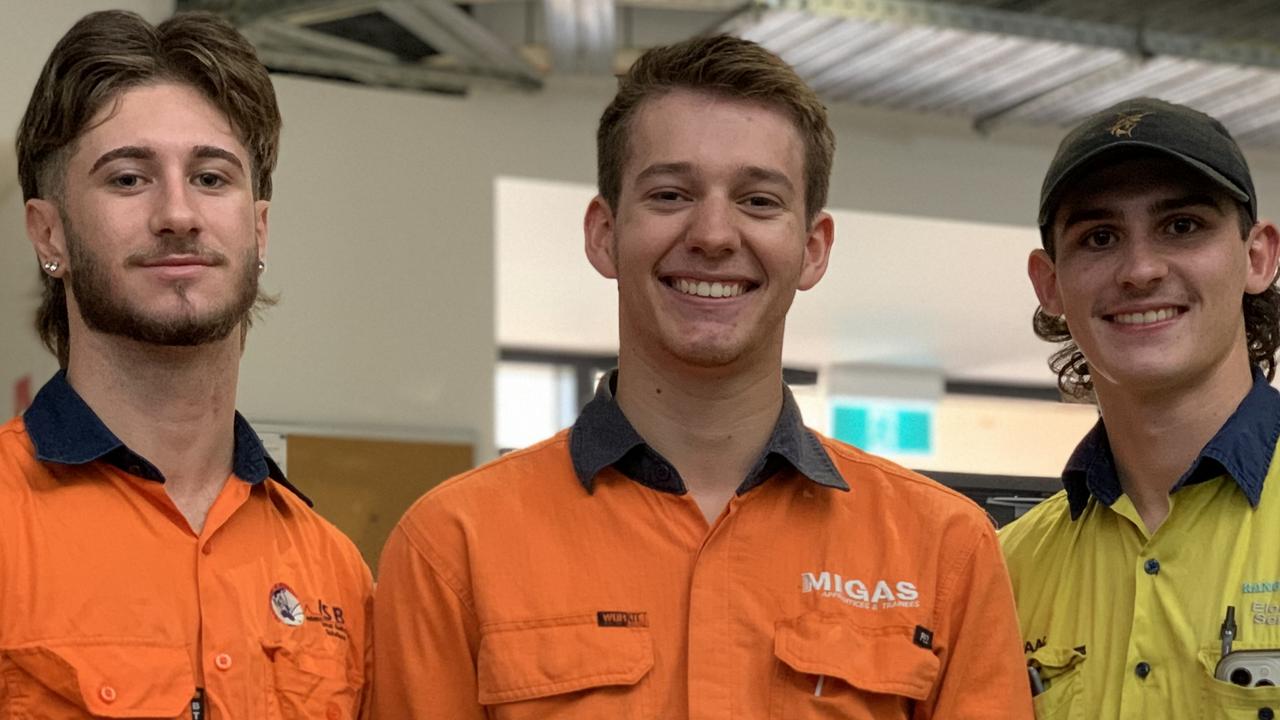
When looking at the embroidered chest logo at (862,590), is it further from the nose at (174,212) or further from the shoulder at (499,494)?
the nose at (174,212)

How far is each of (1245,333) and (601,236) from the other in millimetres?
952

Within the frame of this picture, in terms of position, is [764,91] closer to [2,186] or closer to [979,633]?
[979,633]

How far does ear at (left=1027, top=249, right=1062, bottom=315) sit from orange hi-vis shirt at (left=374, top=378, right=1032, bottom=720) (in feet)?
1.46

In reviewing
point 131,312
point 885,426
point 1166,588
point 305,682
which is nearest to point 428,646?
point 305,682

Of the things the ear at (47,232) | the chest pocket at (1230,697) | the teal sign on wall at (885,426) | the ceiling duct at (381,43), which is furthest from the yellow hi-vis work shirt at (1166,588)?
the teal sign on wall at (885,426)

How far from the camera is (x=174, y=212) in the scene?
1953mm

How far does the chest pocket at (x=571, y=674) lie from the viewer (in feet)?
6.20

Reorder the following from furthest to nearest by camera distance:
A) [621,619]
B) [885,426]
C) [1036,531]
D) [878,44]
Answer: [885,426] → [878,44] → [1036,531] → [621,619]

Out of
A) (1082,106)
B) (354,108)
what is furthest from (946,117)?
(354,108)

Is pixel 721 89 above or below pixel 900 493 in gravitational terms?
above

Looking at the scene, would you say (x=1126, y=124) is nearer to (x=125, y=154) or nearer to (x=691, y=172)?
(x=691, y=172)

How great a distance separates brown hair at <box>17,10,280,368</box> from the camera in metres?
2.03

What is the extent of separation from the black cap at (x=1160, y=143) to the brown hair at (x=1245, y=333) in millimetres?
65

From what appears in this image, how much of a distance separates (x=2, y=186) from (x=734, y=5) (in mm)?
2316
